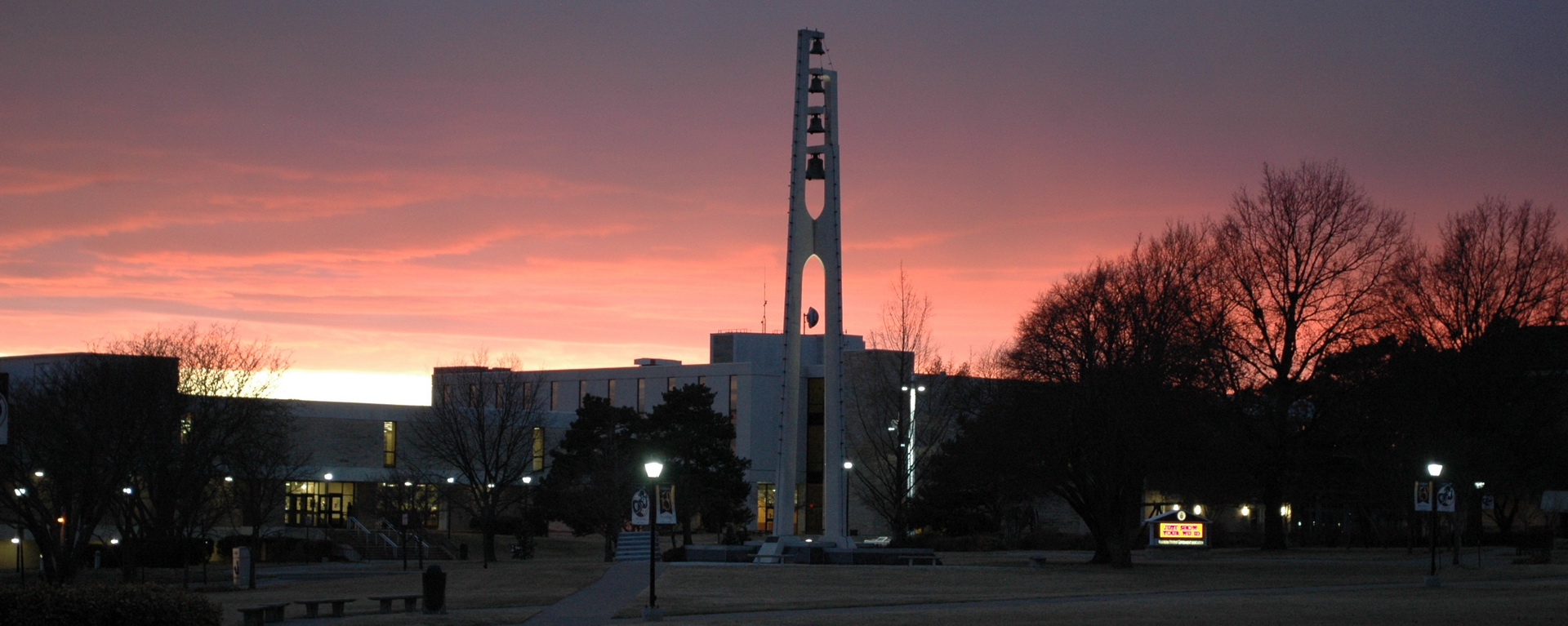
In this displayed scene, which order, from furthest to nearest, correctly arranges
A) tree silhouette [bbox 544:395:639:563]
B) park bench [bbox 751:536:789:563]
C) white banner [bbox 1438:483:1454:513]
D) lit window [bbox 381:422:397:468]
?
lit window [bbox 381:422:397:468], tree silhouette [bbox 544:395:639:563], park bench [bbox 751:536:789:563], white banner [bbox 1438:483:1454:513]

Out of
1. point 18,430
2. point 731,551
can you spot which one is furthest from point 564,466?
point 18,430

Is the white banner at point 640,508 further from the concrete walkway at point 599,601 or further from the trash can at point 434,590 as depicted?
the trash can at point 434,590

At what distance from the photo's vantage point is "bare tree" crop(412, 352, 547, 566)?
66.4m

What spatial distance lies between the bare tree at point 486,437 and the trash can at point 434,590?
28.5m

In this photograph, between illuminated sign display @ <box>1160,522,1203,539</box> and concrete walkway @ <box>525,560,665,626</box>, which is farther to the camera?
illuminated sign display @ <box>1160,522,1203,539</box>

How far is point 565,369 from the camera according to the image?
119875 mm

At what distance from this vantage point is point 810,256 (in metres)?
55.5

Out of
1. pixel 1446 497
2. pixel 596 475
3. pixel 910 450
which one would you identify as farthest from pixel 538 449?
pixel 1446 497

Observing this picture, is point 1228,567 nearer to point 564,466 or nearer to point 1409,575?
point 1409,575

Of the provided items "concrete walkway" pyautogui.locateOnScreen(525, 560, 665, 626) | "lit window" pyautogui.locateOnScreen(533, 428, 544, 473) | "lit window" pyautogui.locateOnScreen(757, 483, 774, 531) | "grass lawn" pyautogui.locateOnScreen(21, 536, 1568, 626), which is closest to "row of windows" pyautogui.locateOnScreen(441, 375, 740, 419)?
"lit window" pyautogui.locateOnScreen(757, 483, 774, 531)

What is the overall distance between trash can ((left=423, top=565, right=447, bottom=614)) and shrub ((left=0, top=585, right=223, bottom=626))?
10.9m

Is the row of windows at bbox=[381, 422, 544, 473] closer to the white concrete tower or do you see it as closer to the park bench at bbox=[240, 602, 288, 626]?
the white concrete tower

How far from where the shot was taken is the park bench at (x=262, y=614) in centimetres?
2872

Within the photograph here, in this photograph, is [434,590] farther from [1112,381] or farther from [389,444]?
[389,444]
